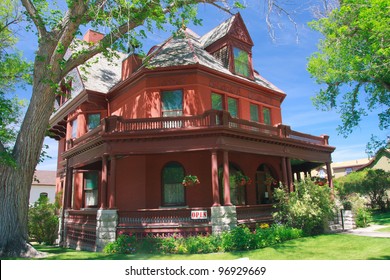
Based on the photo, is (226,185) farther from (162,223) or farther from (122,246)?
(122,246)

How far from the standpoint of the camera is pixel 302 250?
10.8m

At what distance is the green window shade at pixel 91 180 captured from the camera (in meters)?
19.2

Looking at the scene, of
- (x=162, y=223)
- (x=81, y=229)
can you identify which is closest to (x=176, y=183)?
(x=162, y=223)

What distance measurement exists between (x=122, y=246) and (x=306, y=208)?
8.31 meters

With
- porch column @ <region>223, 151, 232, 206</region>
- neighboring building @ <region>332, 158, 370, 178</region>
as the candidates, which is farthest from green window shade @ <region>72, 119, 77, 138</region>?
neighboring building @ <region>332, 158, 370, 178</region>

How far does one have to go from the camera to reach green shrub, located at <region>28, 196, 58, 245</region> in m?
18.9

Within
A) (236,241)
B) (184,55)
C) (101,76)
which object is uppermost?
(101,76)

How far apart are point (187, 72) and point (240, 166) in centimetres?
636

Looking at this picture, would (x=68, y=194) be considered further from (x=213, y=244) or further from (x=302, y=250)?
(x=302, y=250)

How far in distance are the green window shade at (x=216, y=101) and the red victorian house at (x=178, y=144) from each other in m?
0.06

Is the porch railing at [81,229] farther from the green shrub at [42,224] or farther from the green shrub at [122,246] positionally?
the green shrub at [42,224]

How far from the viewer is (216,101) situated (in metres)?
17.3

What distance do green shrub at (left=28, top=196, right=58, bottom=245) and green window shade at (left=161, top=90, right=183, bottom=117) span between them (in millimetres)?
10340

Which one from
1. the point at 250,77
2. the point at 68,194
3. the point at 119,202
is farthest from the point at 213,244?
the point at 250,77
